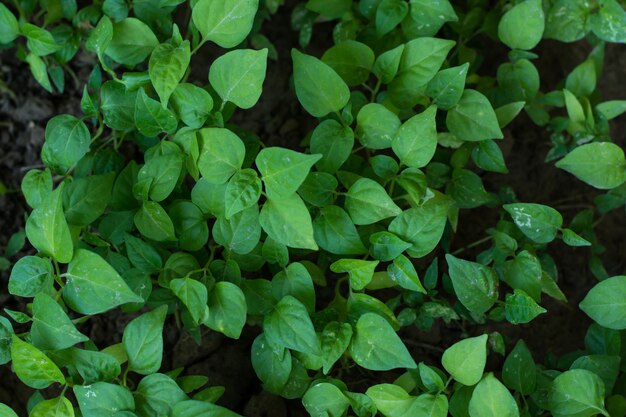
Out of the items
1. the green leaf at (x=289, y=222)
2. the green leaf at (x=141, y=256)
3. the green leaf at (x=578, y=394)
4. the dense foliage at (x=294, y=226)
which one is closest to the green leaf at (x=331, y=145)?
the dense foliage at (x=294, y=226)

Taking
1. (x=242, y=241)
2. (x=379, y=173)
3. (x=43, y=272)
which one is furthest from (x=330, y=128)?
(x=43, y=272)

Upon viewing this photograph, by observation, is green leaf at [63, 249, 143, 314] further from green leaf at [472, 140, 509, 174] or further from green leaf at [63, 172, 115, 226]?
green leaf at [472, 140, 509, 174]

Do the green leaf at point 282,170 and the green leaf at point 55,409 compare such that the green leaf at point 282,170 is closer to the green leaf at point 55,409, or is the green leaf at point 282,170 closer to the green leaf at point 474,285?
the green leaf at point 474,285

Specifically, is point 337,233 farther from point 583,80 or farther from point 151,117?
point 583,80

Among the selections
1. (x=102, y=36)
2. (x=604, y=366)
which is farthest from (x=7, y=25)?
(x=604, y=366)

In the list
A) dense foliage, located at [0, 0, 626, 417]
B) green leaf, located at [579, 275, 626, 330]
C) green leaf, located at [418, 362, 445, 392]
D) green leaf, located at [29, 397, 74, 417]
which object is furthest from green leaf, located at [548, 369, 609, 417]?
green leaf, located at [29, 397, 74, 417]

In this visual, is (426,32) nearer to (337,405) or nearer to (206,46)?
(206,46)
